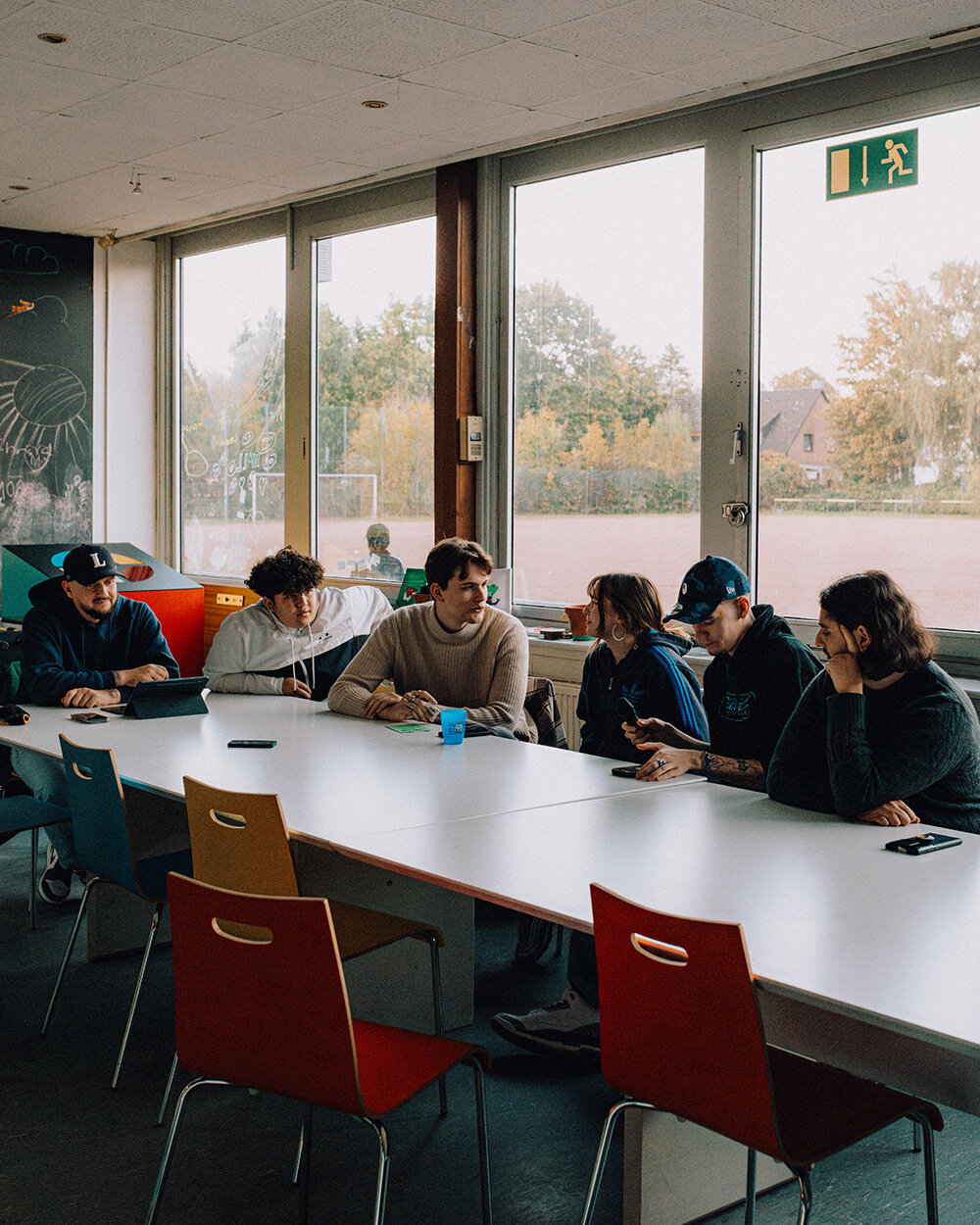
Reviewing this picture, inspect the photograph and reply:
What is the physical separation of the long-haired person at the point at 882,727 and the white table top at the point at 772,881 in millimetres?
81

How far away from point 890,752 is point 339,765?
1493 millimetres

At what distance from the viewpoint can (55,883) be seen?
444 centimetres

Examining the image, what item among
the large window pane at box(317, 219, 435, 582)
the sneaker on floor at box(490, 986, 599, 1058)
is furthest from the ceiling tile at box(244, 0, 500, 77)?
the sneaker on floor at box(490, 986, 599, 1058)

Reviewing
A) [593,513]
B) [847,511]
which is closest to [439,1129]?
[847,511]

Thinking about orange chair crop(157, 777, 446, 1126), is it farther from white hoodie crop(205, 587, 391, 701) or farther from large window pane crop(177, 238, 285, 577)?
large window pane crop(177, 238, 285, 577)

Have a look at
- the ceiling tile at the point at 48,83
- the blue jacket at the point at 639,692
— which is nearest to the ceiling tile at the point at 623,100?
the ceiling tile at the point at 48,83

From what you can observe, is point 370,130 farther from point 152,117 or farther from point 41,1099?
point 41,1099

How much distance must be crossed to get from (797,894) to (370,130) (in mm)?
4092

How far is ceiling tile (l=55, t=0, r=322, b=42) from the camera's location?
372 centimetres

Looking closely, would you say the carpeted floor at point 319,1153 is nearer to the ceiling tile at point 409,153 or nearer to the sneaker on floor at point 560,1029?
the sneaker on floor at point 560,1029

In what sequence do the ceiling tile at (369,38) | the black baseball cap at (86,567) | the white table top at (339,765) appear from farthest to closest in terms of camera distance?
the black baseball cap at (86,567) → the ceiling tile at (369,38) → the white table top at (339,765)

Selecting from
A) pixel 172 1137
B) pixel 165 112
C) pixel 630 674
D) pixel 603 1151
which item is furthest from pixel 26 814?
pixel 165 112

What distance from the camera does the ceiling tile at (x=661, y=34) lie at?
12.4 feet

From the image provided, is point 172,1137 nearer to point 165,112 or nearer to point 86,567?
point 86,567
